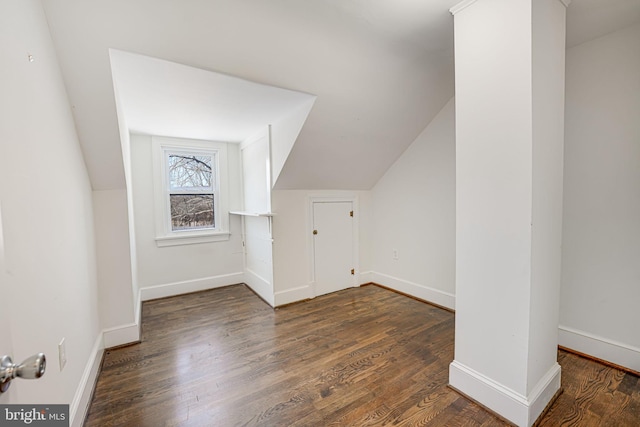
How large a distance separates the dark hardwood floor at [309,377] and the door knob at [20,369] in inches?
48.5

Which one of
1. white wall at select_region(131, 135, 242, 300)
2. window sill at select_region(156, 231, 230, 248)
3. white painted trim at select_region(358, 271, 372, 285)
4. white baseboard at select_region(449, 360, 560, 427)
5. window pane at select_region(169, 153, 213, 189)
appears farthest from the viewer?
white painted trim at select_region(358, 271, 372, 285)

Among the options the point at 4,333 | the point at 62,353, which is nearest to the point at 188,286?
the point at 62,353

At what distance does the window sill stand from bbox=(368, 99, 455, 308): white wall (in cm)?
223

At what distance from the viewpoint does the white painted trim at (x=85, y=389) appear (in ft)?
4.71

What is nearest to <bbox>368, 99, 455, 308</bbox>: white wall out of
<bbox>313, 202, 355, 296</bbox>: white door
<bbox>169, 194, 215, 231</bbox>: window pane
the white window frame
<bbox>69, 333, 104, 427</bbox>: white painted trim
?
<bbox>313, 202, 355, 296</bbox>: white door

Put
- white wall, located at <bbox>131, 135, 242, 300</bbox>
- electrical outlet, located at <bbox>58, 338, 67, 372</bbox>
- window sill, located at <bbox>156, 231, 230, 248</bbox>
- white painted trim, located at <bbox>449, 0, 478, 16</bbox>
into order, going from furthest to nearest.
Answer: window sill, located at <bbox>156, 231, 230, 248</bbox> → white wall, located at <bbox>131, 135, 242, 300</bbox> → white painted trim, located at <bbox>449, 0, 478, 16</bbox> → electrical outlet, located at <bbox>58, 338, 67, 372</bbox>

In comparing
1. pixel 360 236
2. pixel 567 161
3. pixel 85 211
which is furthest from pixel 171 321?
pixel 567 161

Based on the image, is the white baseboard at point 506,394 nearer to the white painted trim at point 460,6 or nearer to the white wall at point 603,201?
the white wall at point 603,201

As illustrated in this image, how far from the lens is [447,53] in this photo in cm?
210

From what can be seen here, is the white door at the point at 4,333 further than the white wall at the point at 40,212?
No

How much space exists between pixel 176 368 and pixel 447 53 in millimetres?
3181

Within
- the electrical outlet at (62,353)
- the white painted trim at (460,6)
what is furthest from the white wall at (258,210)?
the white painted trim at (460,6)

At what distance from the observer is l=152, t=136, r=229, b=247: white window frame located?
136 inches

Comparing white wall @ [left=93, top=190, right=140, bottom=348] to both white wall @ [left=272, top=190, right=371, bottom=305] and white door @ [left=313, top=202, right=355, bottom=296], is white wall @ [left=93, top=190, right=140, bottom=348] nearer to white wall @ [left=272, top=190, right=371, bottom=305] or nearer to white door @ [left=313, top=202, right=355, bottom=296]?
white wall @ [left=272, top=190, right=371, bottom=305]
